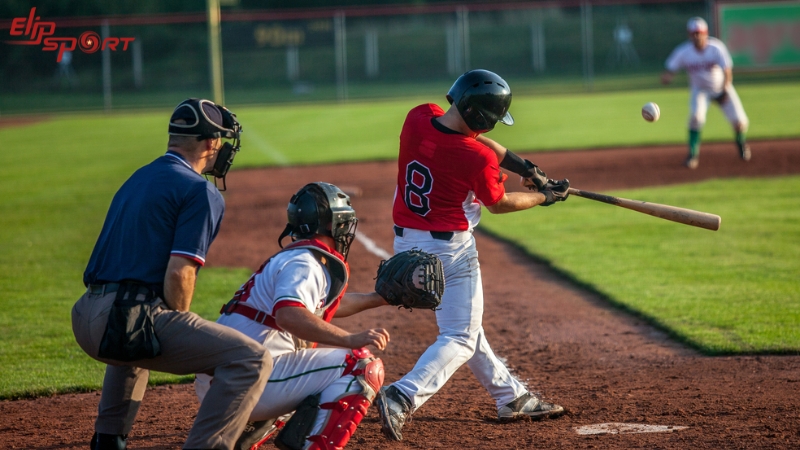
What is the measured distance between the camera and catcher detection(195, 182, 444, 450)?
3.60 meters

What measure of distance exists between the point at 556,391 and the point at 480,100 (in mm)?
2011

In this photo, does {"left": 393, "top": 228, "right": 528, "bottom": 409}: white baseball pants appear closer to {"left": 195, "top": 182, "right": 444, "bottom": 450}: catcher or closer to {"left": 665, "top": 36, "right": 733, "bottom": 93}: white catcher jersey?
{"left": 195, "top": 182, "right": 444, "bottom": 450}: catcher

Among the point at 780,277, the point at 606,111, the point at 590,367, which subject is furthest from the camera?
the point at 606,111

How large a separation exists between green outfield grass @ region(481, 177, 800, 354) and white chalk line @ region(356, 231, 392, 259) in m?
1.74

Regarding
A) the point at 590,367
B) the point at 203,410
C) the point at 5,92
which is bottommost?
the point at 590,367

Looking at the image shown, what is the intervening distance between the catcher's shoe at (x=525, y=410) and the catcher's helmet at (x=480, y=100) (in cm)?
159

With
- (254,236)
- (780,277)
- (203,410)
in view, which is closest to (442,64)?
(254,236)

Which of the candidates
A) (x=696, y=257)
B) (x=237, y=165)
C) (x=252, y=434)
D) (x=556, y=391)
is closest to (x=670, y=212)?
(x=556, y=391)

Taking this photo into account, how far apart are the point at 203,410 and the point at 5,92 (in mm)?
33545

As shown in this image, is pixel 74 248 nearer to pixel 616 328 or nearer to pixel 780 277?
pixel 616 328

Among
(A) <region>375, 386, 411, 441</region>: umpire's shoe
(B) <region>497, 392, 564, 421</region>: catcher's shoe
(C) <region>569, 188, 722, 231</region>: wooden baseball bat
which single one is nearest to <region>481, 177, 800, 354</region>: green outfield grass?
(C) <region>569, 188, 722, 231</region>: wooden baseball bat

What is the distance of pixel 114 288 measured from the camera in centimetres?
366

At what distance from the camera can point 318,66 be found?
→ 1526 inches

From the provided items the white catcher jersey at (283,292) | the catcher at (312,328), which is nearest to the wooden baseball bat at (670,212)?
the catcher at (312,328)
